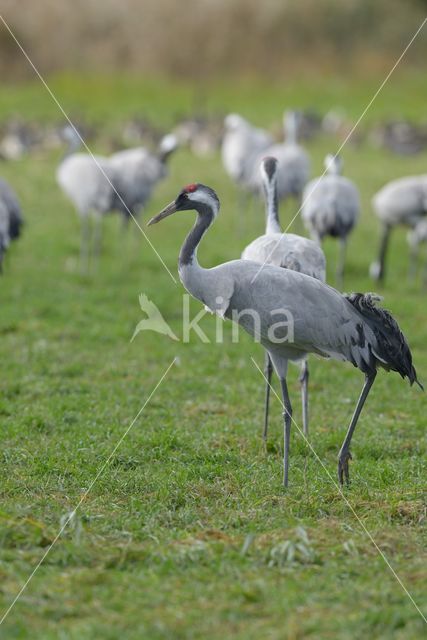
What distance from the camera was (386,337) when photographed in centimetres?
544

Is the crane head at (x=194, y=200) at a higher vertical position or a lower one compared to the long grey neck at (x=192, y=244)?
higher

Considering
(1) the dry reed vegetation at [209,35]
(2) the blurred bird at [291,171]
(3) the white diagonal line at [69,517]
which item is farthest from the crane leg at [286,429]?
(1) the dry reed vegetation at [209,35]

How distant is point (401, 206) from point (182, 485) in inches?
297

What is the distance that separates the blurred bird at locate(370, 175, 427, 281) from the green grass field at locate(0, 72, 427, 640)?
458 mm

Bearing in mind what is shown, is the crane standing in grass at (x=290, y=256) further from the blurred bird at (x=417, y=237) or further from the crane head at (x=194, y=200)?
the blurred bird at (x=417, y=237)

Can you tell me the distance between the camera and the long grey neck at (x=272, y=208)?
7.27 meters

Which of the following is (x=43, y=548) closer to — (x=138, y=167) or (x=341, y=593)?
(x=341, y=593)

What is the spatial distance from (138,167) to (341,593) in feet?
31.7

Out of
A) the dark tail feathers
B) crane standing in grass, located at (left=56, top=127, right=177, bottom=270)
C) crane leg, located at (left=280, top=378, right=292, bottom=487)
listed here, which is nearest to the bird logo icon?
crane standing in grass, located at (left=56, top=127, right=177, bottom=270)

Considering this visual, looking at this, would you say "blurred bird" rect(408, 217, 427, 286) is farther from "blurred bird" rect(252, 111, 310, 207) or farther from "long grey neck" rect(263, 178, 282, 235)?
"long grey neck" rect(263, 178, 282, 235)

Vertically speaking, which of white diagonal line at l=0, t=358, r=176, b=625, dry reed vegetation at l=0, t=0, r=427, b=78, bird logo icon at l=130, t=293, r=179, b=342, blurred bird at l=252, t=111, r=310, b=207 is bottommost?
white diagonal line at l=0, t=358, r=176, b=625

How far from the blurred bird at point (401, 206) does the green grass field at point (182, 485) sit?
46 cm

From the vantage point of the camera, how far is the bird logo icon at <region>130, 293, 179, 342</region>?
948 centimetres

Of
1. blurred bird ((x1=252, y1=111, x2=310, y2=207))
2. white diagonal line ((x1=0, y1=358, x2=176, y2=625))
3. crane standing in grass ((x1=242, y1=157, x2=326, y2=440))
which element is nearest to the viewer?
white diagonal line ((x1=0, y1=358, x2=176, y2=625))
